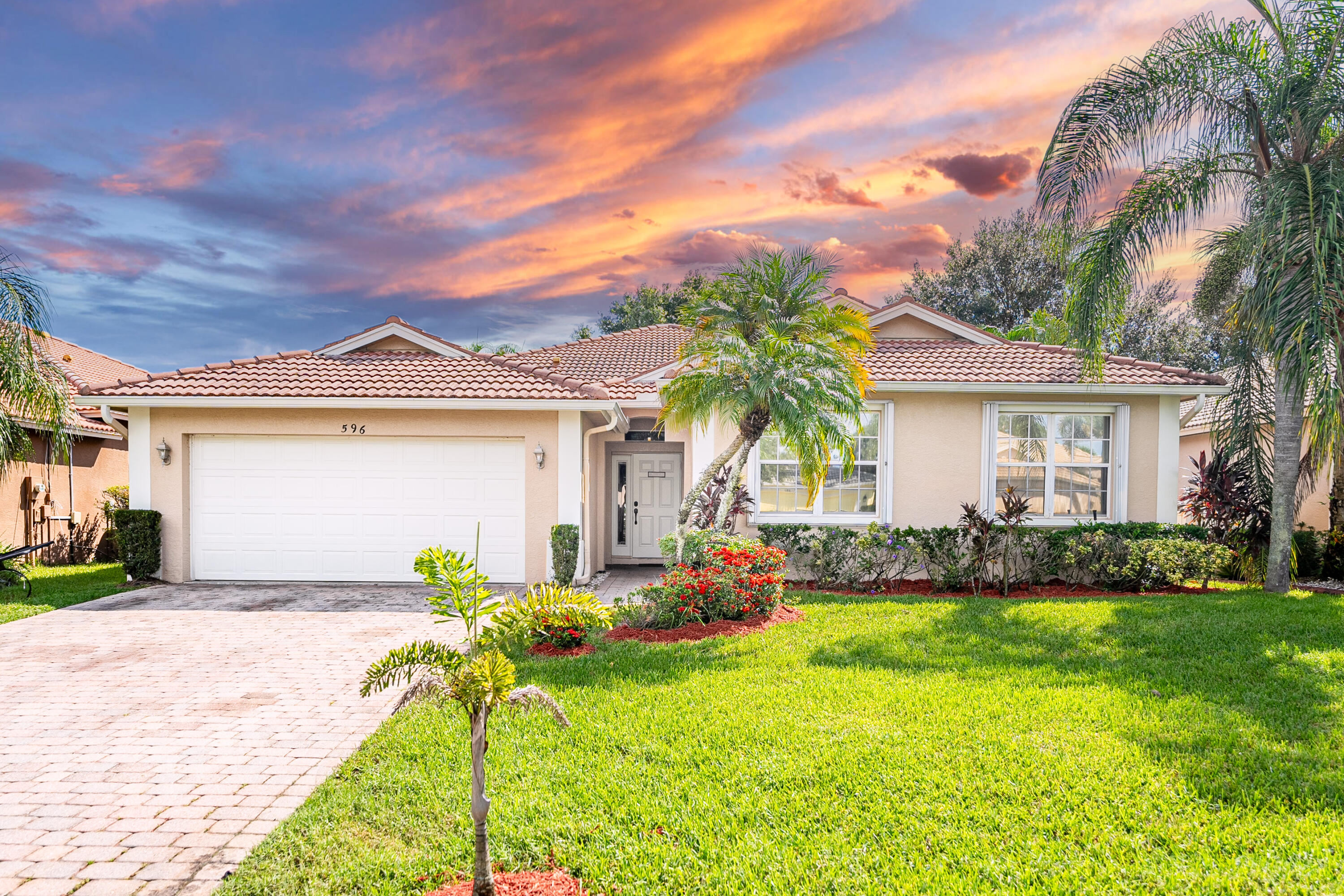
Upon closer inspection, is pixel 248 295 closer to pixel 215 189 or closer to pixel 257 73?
pixel 215 189

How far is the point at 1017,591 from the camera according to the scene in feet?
33.6

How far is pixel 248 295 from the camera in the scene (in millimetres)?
22234

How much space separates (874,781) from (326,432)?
397 inches

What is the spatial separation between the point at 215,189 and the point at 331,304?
7933mm

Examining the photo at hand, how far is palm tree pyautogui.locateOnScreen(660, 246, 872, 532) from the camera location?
8.12 meters

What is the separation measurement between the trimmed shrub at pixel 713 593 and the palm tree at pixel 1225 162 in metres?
6.23

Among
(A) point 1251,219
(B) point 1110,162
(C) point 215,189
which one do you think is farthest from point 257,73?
(A) point 1251,219

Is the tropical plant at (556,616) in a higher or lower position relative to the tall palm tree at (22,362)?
lower

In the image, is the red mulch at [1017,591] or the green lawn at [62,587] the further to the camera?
the red mulch at [1017,591]

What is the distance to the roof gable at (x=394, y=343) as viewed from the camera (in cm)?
1376

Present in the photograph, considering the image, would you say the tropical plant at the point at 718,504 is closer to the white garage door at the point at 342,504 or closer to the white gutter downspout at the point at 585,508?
the white gutter downspout at the point at 585,508

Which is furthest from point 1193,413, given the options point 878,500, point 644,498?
point 644,498

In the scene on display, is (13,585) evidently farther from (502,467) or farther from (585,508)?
(585,508)

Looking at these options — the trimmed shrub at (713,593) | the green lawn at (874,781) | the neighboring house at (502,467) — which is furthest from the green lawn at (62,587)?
the trimmed shrub at (713,593)
